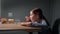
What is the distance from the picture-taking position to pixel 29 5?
9.54 ft

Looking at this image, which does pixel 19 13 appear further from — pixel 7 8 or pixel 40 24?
pixel 40 24

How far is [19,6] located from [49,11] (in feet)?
2.13

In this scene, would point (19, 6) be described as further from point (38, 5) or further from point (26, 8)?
point (38, 5)

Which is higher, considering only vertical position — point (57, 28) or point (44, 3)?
point (44, 3)

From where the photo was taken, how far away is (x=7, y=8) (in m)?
2.86

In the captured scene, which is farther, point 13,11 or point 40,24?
point 13,11

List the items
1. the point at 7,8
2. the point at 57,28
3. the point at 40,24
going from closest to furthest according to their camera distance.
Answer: the point at 40,24
the point at 57,28
the point at 7,8

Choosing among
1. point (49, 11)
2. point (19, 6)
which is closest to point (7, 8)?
point (19, 6)

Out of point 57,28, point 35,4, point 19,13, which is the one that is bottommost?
point 57,28

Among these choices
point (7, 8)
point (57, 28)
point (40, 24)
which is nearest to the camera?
point (40, 24)

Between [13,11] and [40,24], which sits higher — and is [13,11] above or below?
above

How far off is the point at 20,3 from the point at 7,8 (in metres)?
0.29

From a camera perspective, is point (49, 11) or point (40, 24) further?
point (49, 11)

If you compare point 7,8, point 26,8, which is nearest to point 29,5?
point 26,8
